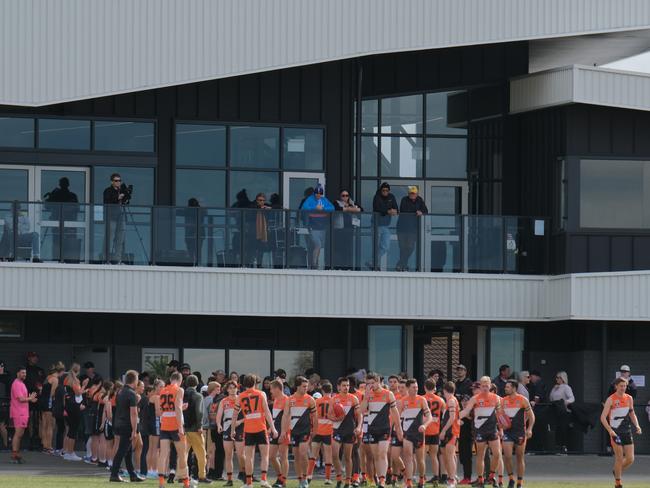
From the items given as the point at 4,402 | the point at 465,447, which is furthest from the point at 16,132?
the point at 465,447

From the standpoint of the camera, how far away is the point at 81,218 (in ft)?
110

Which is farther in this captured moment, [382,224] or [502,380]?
[382,224]

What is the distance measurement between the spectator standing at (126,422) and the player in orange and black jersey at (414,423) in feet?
14.3

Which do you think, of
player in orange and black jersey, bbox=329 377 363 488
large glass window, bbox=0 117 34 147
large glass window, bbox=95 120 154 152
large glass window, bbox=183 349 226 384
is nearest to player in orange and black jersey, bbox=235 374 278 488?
player in orange and black jersey, bbox=329 377 363 488

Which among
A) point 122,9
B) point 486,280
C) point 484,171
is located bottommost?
point 486,280

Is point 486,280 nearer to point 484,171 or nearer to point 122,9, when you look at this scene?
point 484,171

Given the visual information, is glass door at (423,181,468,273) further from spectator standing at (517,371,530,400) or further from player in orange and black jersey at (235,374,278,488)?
player in orange and black jersey at (235,374,278,488)

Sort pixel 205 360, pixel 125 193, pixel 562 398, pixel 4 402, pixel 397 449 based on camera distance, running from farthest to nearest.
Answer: pixel 205 360 < pixel 562 398 < pixel 125 193 < pixel 4 402 < pixel 397 449

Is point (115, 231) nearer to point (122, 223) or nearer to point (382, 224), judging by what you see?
point (122, 223)

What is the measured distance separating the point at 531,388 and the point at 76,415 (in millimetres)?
9224

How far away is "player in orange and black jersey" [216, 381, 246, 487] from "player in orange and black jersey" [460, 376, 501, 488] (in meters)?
3.69

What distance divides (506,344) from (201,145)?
7.98 meters

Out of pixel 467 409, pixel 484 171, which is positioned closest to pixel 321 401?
A: pixel 467 409

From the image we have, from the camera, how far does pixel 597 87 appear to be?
116 feet
